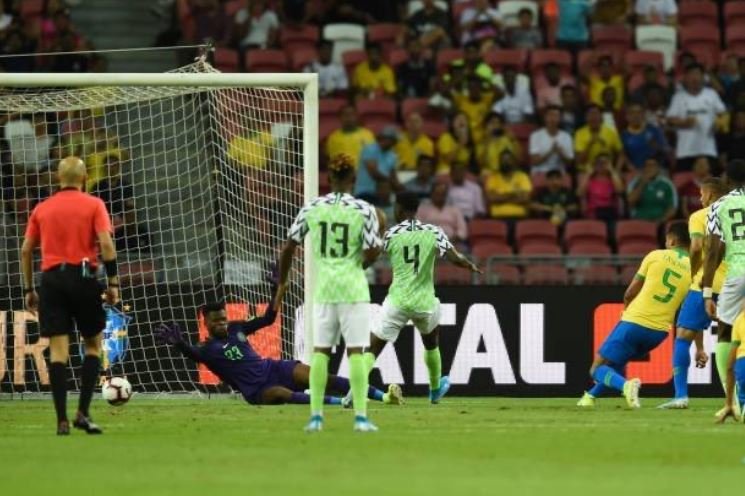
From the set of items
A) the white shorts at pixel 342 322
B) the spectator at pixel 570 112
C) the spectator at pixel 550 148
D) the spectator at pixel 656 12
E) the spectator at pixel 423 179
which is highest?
the spectator at pixel 656 12

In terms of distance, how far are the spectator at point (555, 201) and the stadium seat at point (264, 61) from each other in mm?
4315

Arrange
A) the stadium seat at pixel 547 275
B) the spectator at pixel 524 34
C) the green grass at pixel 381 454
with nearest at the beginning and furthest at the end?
the green grass at pixel 381 454, the stadium seat at pixel 547 275, the spectator at pixel 524 34

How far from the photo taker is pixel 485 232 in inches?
938

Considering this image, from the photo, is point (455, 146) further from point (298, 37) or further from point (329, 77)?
point (298, 37)

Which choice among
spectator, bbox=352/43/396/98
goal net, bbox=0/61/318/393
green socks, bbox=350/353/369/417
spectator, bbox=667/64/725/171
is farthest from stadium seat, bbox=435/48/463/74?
green socks, bbox=350/353/369/417

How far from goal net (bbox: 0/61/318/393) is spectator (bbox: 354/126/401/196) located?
12.8 feet

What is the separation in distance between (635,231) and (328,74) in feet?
16.3

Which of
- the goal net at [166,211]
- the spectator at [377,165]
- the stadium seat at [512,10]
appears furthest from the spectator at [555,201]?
the goal net at [166,211]

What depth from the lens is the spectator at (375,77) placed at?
2605 cm

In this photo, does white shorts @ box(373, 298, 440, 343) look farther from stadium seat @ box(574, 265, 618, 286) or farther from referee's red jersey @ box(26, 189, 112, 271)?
referee's red jersey @ box(26, 189, 112, 271)

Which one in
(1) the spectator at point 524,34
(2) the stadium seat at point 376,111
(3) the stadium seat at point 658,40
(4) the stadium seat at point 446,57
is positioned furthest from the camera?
(3) the stadium seat at point 658,40

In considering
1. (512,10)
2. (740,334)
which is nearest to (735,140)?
(512,10)

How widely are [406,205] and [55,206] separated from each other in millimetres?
4759

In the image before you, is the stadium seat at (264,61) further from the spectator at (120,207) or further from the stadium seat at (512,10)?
the spectator at (120,207)
